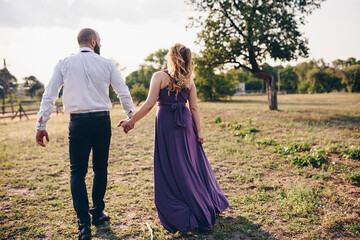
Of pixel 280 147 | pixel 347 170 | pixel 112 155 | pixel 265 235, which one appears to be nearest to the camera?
pixel 265 235

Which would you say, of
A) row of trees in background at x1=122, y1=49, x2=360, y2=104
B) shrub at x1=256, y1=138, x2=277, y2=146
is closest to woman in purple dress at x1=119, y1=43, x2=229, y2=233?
shrub at x1=256, y1=138, x2=277, y2=146

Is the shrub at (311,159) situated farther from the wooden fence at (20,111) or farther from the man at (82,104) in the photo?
the wooden fence at (20,111)

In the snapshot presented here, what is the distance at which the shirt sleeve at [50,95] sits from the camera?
2686mm

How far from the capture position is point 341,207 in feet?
11.3

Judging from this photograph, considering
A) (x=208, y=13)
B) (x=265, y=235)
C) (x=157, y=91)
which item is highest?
(x=208, y=13)

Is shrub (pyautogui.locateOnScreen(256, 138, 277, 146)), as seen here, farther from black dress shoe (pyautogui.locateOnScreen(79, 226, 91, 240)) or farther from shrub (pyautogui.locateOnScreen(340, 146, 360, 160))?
black dress shoe (pyautogui.locateOnScreen(79, 226, 91, 240))

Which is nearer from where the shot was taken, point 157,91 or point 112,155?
point 157,91

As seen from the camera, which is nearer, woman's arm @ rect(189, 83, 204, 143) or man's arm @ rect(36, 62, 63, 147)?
man's arm @ rect(36, 62, 63, 147)

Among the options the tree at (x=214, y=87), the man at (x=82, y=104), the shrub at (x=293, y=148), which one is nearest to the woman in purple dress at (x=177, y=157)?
the man at (x=82, y=104)

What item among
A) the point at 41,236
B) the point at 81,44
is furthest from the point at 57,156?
the point at 81,44

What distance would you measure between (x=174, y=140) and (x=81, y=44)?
1.65 metres

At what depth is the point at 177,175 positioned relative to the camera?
2.96 m

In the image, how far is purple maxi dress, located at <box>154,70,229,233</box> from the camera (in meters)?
2.92

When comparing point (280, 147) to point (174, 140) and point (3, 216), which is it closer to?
point (174, 140)
